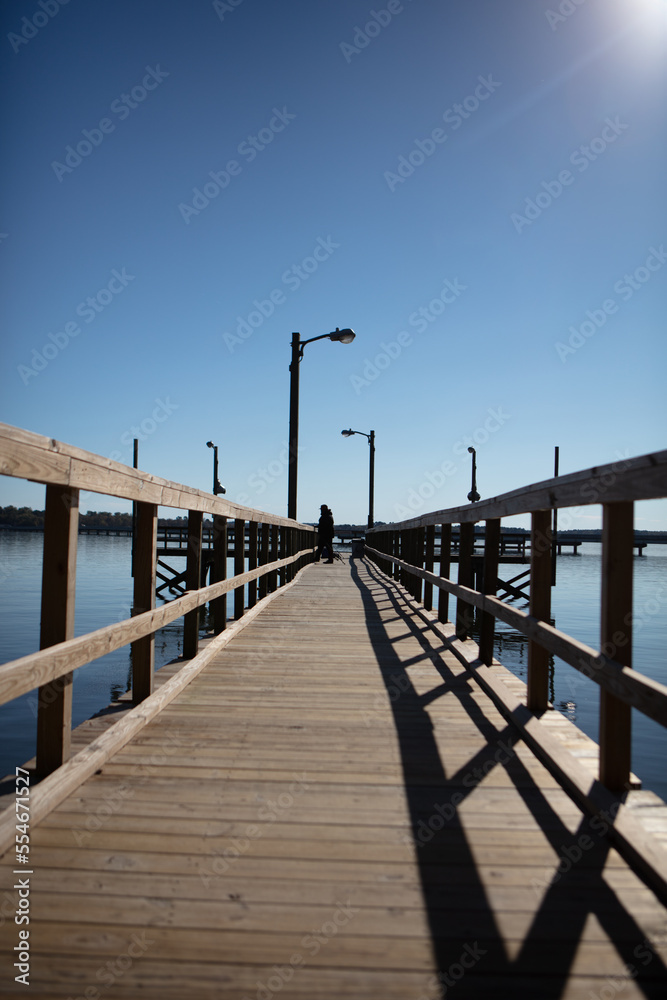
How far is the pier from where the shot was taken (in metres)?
1.71

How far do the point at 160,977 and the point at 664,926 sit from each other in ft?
4.42

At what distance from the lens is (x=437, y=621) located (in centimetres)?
714

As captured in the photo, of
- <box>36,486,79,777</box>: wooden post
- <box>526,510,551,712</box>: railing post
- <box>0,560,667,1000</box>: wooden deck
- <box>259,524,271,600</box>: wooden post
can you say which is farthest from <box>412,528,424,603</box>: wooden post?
<box>36,486,79,777</box>: wooden post

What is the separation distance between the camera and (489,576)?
4.81 m

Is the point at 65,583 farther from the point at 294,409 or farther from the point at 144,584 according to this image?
the point at 294,409

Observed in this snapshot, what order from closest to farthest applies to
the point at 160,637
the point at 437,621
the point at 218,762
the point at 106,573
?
the point at 218,762, the point at 437,621, the point at 160,637, the point at 106,573

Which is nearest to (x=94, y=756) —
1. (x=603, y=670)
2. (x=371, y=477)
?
(x=603, y=670)

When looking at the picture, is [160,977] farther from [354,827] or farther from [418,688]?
[418,688]

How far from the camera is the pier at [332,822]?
171 centimetres

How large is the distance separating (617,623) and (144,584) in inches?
97.2

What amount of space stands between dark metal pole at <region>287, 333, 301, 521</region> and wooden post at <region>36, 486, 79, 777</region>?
→ 1068 cm

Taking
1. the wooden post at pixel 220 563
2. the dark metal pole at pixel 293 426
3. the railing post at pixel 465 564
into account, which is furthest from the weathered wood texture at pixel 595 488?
the dark metal pole at pixel 293 426

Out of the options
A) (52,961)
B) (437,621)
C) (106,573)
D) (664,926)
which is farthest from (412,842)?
(106,573)

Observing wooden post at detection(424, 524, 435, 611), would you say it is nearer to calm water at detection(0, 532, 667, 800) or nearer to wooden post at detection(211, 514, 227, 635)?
wooden post at detection(211, 514, 227, 635)
